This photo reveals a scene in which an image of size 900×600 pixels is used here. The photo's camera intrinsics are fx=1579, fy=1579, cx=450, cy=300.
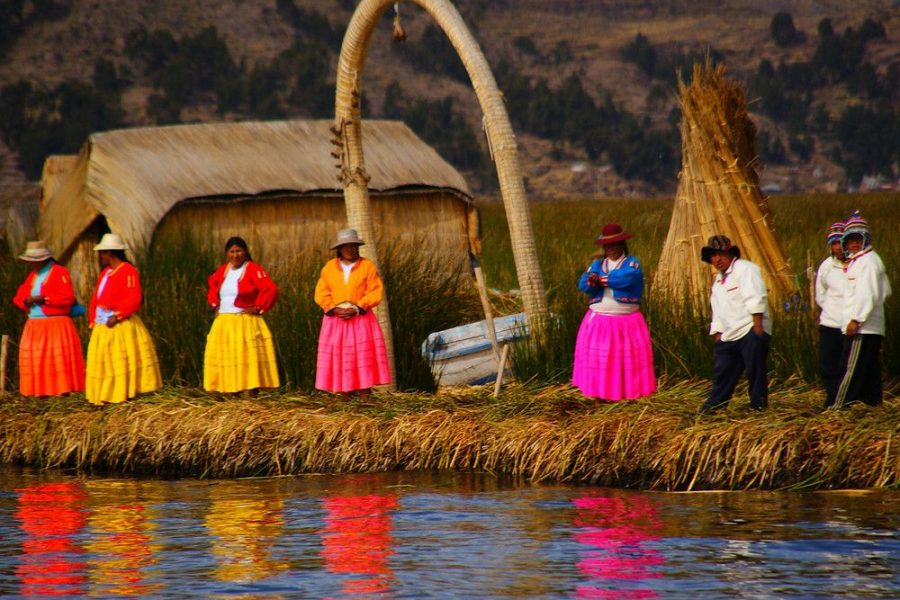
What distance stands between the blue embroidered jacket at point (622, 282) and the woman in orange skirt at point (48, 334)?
4.21 m

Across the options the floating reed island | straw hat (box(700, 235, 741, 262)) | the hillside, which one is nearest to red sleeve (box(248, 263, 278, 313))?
the floating reed island

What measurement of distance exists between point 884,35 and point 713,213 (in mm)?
62595

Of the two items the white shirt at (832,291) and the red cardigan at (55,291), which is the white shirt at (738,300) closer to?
the white shirt at (832,291)

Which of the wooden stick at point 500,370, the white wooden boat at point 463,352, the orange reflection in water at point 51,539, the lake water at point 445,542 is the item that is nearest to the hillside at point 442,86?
the white wooden boat at point 463,352

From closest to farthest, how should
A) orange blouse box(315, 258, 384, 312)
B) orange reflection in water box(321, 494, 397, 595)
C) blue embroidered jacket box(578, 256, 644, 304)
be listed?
orange reflection in water box(321, 494, 397, 595), blue embroidered jacket box(578, 256, 644, 304), orange blouse box(315, 258, 384, 312)

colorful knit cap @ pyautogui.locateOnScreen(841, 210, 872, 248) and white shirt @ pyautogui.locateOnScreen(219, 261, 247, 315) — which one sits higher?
colorful knit cap @ pyautogui.locateOnScreen(841, 210, 872, 248)

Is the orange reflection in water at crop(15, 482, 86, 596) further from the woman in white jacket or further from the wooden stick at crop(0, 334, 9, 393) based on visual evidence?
the woman in white jacket

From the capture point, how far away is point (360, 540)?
808 centimetres

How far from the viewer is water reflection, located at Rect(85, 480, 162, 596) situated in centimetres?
718

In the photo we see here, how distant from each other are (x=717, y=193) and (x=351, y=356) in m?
3.39

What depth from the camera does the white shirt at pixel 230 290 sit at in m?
11.1

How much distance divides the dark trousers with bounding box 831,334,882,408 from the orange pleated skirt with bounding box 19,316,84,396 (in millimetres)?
5797

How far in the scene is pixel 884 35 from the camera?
71.4 m

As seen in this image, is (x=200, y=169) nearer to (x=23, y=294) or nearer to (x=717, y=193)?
(x=23, y=294)
